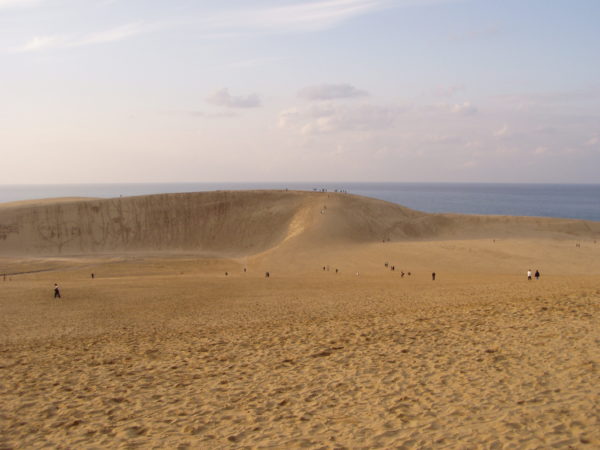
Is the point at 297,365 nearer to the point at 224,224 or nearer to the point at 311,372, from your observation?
the point at 311,372

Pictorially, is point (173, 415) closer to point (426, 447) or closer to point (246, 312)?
point (426, 447)

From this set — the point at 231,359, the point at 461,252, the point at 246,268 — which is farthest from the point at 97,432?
the point at 461,252

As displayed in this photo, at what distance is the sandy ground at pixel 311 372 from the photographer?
22.8ft

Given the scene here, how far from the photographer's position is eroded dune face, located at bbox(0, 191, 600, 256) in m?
58.6

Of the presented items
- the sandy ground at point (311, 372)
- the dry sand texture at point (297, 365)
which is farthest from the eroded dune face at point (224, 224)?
the sandy ground at point (311, 372)

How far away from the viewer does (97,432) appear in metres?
7.46

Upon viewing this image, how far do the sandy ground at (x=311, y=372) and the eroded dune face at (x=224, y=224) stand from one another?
122ft

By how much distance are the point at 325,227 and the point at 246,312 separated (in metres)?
38.2

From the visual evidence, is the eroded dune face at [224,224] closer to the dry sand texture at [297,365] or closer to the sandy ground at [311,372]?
the dry sand texture at [297,365]

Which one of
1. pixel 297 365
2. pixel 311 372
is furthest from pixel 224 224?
pixel 311 372

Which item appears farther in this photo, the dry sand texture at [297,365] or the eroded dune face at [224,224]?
the eroded dune face at [224,224]

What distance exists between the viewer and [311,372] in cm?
995

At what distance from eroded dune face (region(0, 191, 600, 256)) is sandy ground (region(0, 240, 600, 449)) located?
37.3 metres

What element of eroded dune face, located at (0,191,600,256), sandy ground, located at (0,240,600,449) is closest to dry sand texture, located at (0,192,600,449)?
sandy ground, located at (0,240,600,449)
